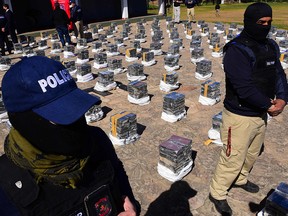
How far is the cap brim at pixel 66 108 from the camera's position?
1.48m

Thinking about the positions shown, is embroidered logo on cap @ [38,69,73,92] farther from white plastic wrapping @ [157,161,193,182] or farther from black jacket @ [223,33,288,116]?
white plastic wrapping @ [157,161,193,182]

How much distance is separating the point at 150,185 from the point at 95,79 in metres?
6.48

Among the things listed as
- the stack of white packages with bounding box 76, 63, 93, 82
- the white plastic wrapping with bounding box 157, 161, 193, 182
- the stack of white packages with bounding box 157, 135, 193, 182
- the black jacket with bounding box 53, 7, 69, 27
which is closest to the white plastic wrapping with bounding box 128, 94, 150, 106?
the stack of white packages with bounding box 76, 63, 93, 82

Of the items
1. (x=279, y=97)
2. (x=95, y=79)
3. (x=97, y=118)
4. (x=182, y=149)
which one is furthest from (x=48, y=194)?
(x=95, y=79)

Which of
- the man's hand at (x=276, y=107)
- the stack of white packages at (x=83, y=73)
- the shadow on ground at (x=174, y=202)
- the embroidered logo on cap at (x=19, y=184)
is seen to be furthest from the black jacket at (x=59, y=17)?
the embroidered logo on cap at (x=19, y=184)

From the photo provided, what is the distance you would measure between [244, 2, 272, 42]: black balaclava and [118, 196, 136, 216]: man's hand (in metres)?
2.48

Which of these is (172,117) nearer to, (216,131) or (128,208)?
(216,131)

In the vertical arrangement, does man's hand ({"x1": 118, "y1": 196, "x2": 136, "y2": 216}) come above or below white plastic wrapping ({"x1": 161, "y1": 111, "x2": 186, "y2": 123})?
above

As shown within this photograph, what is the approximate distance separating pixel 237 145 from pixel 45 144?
265 cm

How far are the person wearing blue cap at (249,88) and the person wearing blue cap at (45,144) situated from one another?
226 centimetres

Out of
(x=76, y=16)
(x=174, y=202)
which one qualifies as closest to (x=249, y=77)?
(x=174, y=202)

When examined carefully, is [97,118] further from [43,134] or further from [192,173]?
[43,134]

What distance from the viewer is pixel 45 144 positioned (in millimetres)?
1548

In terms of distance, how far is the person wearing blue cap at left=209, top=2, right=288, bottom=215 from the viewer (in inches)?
131
